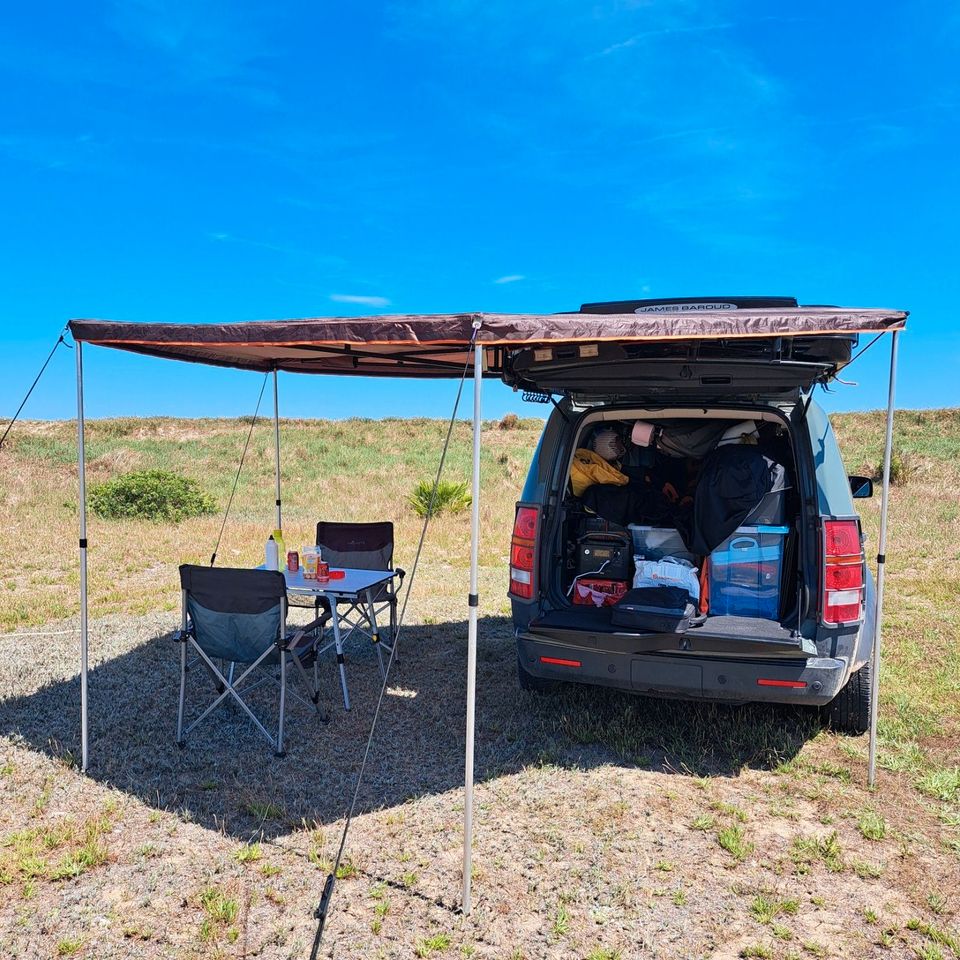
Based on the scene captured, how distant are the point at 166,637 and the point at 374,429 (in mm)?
25153

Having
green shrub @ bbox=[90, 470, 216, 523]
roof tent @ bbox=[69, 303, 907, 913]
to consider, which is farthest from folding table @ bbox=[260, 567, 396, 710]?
green shrub @ bbox=[90, 470, 216, 523]

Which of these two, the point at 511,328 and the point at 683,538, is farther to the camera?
the point at 683,538

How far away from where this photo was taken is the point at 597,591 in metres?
4.30

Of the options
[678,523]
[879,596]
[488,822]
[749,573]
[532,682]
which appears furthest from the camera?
[532,682]

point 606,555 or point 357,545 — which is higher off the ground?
point 606,555

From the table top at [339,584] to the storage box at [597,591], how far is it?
54.8 inches

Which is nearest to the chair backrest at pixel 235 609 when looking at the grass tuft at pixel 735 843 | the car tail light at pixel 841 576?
the grass tuft at pixel 735 843

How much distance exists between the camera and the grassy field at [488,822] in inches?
104

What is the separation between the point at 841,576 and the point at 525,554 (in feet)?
5.13

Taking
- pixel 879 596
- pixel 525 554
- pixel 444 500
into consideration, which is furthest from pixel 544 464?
pixel 444 500

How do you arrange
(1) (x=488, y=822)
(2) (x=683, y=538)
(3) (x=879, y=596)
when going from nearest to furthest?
1. (1) (x=488, y=822)
2. (3) (x=879, y=596)
3. (2) (x=683, y=538)

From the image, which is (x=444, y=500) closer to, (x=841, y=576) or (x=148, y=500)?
(x=148, y=500)

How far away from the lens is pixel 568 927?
2.63 metres

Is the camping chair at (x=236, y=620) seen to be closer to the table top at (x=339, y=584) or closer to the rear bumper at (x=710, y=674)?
the table top at (x=339, y=584)
